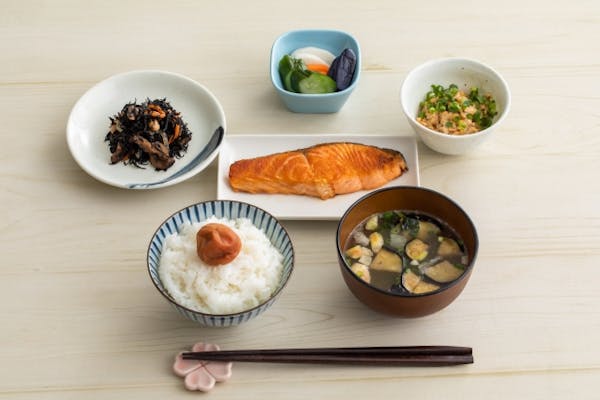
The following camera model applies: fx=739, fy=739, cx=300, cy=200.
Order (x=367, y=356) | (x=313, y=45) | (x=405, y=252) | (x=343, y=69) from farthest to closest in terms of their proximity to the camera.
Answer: (x=313, y=45)
(x=343, y=69)
(x=405, y=252)
(x=367, y=356)

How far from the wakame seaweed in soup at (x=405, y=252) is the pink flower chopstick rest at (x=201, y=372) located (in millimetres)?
392

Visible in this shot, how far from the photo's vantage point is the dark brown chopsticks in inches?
68.6

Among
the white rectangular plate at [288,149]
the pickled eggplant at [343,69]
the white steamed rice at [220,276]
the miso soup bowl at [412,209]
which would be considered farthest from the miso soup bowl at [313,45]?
the white steamed rice at [220,276]

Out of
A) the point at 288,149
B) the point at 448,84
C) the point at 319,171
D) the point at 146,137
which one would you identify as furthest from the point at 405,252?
the point at 146,137

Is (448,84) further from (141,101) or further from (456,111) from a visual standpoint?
(141,101)

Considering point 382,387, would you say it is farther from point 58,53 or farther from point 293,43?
point 58,53

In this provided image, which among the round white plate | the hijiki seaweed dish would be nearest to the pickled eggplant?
the round white plate

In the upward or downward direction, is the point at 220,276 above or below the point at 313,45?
below

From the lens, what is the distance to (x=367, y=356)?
1.75 m

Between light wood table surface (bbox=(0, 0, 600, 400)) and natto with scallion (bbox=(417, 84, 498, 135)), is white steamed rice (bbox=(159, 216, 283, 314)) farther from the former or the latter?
natto with scallion (bbox=(417, 84, 498, 135))

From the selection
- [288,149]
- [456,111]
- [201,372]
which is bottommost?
[201,372]

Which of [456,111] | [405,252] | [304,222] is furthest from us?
[456,111]

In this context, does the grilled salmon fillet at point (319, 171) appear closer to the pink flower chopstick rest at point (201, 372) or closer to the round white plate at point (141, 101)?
the round white plate at point (141, 101)

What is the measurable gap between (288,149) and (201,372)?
78cm
